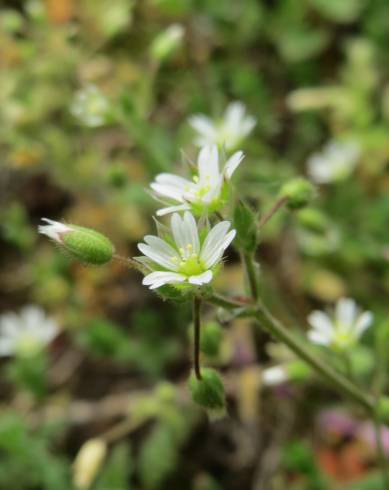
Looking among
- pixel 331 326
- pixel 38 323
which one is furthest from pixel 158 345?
pixel 331 326

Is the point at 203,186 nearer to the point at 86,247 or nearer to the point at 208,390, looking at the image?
the point at 86,247

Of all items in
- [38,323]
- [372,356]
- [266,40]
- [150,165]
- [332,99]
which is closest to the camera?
[372,356]

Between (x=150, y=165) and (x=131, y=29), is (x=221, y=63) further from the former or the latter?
(x=150, y=165)

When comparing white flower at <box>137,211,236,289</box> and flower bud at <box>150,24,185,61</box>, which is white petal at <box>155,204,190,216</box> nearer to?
white flower at <box>137,211,236,289</box>

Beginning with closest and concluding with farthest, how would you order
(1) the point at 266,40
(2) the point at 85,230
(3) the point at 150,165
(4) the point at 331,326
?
(2) the point at 85,230 < (4) the point at 331,326 < (3) the point at 150,165 < (1) the point at 266,40

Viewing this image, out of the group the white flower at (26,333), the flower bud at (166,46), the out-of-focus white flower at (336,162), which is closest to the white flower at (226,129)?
the flower bud at (166,46)

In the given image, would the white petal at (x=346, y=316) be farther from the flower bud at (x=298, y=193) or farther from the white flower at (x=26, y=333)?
the white flower at (x=26, y=333)
